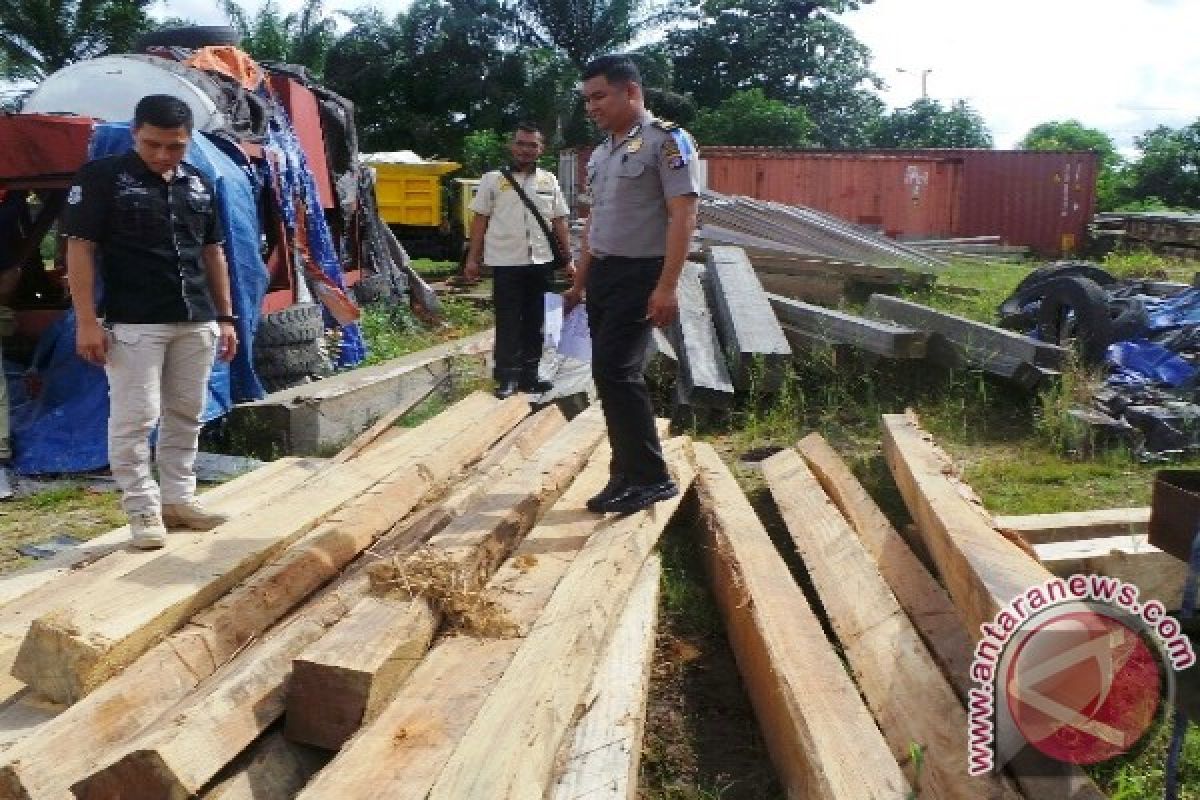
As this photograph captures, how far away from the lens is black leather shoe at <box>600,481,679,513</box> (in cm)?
414

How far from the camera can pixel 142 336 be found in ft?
12.5

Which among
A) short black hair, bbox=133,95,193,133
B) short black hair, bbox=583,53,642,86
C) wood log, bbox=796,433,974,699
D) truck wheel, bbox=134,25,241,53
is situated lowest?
wood log, bbox=796,433,974,699

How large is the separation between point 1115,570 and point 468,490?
8.14 feet

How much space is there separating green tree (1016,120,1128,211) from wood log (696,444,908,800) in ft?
105

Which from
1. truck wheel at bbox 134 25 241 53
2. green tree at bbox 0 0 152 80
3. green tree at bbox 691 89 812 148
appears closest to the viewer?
truck wheel at bbox 134 25 241 53

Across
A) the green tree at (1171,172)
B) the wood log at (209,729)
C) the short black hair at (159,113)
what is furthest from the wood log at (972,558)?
the green tree at (1171,172)

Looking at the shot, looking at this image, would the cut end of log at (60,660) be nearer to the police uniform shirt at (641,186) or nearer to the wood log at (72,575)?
the wood log at (72,575)

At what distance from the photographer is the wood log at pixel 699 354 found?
645 cm

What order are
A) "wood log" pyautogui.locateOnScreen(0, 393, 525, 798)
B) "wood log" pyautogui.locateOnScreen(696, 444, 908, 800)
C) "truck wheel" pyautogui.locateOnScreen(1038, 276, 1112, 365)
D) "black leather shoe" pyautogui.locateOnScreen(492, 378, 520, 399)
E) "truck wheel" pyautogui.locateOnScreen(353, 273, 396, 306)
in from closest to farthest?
"wood log" pyautogui.locateOnScreen(0, 393, 525, 798), "wood log" pyautogui.locateOnScreen(696, 444, 908, 800), "black leather shoe" pyautogui.locateOnScreen(492, 378, 520, 399), "truck wheel" pyautogui.locateOnScreen(1038, 276, 1112, 365), "truck wheel" pyautogui.locateOnScreen(353, 273, 396, 306)

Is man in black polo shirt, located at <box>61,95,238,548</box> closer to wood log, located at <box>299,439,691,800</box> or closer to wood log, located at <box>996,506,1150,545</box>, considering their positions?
wood log, located at <box>299,439,691,800</box>

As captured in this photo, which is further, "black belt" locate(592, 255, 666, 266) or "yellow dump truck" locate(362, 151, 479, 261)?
"yellow dump truck" locate(362, 151, 479, 261)

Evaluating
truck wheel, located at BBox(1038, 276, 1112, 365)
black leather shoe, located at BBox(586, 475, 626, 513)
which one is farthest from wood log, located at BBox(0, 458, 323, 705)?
truck wheel, located at BBox(1038, 276, 1112, 365)

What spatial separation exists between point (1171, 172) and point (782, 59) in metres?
13.8

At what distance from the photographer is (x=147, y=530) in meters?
3.68
